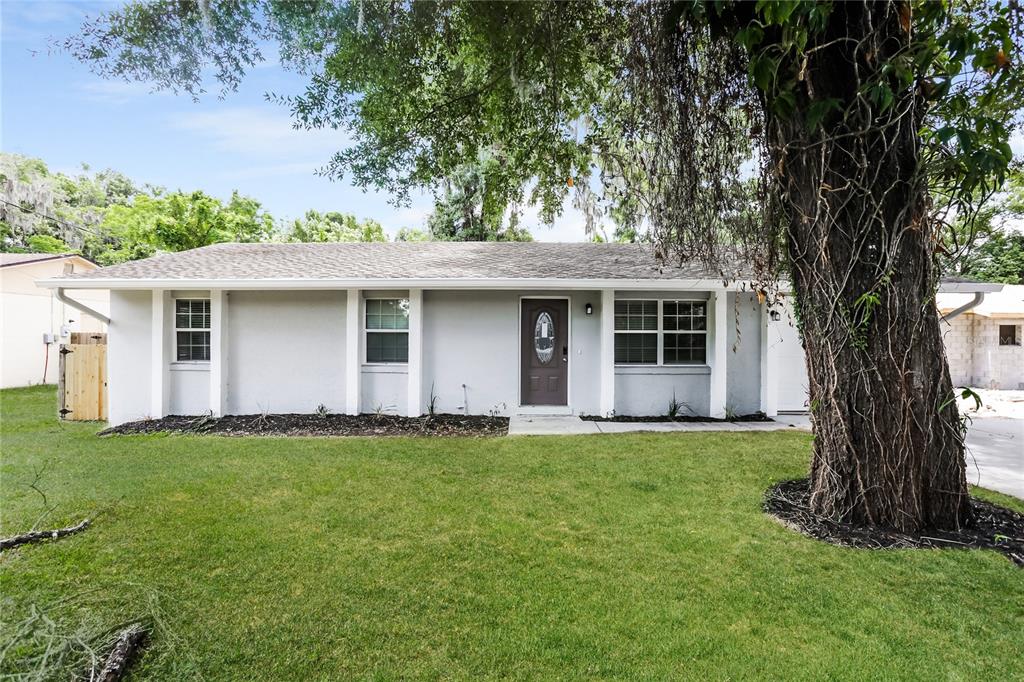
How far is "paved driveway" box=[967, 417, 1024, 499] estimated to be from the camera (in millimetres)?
4961

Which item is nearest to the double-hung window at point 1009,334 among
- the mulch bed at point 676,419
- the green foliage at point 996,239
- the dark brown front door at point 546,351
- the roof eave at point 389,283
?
the green foliage at point 996,239

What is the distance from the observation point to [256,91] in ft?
5.73

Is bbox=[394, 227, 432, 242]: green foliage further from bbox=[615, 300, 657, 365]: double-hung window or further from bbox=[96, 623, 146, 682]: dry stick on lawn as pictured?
bbox=[615, 300, 657, 365]: double-hung window

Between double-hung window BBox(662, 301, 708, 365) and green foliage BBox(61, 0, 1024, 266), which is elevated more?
green foliage BBox(61, 0, 1024, 266)

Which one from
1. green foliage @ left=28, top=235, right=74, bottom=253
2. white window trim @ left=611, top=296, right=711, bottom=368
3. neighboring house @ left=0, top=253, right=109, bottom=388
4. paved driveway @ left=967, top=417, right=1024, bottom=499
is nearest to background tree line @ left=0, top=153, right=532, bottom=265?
green foliage @ left=28, top=235, right=74, bottom=253

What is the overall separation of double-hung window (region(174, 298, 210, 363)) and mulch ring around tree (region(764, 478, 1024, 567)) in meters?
8.89

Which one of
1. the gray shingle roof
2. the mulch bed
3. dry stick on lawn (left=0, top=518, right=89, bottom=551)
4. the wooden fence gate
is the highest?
the gray shingle roof

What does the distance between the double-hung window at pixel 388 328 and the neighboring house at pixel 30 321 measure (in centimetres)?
896

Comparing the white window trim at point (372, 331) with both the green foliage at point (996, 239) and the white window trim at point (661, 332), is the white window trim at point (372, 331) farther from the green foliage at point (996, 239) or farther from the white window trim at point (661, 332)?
the green foliage at point (996, 239)

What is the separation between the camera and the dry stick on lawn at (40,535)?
334cm

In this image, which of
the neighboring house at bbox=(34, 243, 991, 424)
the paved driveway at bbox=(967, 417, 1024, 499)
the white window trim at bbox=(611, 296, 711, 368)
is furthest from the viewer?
the white window trim at bbox=(611, 296, 711, 368)

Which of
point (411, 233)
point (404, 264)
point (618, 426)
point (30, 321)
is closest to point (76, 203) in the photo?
point (411, 233)

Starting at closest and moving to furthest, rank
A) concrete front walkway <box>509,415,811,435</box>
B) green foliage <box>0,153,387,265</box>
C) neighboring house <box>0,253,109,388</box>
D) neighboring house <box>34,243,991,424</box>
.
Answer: green foliage <box>0,153,387,265</box>
concrete front walkway <box>509,415,811,435</box>
neighboring house <box>34,243,991,424</box>
neighboring house <box>0,253,109,388</box>

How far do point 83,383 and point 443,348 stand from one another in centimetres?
628
